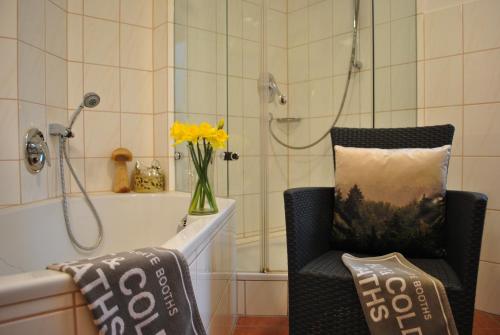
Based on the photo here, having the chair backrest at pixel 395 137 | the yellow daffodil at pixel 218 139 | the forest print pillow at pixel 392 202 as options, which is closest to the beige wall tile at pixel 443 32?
the chair backrest at pixel 395 137

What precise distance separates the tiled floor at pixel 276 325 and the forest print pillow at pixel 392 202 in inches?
19.5

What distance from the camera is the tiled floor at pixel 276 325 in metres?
1.49

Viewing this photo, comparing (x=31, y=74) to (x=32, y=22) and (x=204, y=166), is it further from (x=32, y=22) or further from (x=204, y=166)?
(x=204, y=166)

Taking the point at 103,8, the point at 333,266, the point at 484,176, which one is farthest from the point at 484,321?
the point at 103,8

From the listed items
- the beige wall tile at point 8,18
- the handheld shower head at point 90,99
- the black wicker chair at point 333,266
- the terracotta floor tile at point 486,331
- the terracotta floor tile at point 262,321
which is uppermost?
the beige wall tile at point 8,18

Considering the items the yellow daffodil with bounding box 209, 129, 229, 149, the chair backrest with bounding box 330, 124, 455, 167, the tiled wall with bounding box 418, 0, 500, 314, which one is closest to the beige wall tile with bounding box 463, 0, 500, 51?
the tiled wall with bounding box 418, 0, 500, 314

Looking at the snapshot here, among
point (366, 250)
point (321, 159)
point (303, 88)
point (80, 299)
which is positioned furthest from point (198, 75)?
point (80, 299)

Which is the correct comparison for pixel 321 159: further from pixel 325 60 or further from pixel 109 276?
pixel 109 276

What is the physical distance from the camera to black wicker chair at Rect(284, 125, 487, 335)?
0.99 m

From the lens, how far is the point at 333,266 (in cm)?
112

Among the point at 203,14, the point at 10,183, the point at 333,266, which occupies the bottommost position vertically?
the point at 333,266

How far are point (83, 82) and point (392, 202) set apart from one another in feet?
5.53

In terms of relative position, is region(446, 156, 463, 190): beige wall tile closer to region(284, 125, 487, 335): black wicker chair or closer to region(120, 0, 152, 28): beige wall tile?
region(284, 125, 487, 335): black wicker chair

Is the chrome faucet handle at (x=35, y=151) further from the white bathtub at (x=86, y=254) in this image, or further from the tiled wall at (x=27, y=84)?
the white bathtub at (x=86, y=254)
